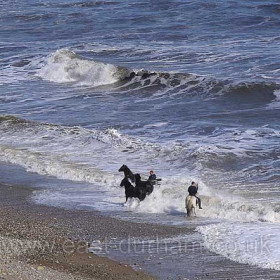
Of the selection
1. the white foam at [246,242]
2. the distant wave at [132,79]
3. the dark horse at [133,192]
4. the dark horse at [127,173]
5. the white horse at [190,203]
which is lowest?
the white foam at [246,242]

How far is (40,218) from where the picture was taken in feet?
52.8

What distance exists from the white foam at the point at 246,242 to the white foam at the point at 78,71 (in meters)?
19.0

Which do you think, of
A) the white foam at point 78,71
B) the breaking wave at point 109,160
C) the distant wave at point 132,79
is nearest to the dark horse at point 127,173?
the breaking wave at point 109,160

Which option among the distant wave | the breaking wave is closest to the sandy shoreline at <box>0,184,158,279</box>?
the breaking wave

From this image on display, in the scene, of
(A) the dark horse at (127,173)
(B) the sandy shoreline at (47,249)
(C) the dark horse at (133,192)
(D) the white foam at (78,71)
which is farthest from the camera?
(D) the white foam at (78,71)

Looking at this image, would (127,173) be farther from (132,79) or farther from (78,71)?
(78,71)

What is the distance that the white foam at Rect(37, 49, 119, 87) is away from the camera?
112ft

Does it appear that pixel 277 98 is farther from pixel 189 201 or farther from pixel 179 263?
pixel 179 263

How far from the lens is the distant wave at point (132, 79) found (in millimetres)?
29828

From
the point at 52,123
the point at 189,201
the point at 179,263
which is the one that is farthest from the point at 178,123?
the point at 179,263

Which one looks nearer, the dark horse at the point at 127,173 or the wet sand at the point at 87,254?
the wet sand at the point at 87,254

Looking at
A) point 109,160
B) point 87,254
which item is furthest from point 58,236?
point 109,160

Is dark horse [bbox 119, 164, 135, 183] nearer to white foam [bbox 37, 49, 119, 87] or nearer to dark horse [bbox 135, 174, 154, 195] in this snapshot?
dark horse [bbox 135, 174, 154, 195]

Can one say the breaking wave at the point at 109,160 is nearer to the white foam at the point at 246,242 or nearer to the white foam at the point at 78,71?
the white foam at the point at 246,242
